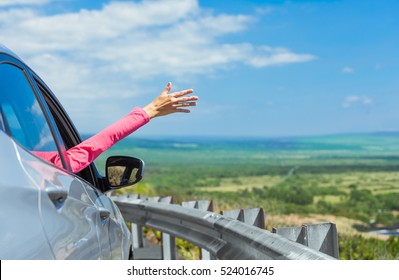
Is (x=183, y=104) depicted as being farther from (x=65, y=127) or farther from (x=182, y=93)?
(x=65, y=127)

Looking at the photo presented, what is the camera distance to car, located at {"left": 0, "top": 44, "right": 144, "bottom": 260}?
105 inches

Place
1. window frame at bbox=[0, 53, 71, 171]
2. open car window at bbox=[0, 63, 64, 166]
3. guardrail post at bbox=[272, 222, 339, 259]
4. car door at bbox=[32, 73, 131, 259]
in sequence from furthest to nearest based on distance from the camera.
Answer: guardrail post at bbox=[272, 222, 339, 259]
car door at bbox=[32, 73, 131, 259]
window frame at bbox=[0, 53, 71, 171]
open car window at bbox=[0, 63, 64, 166]

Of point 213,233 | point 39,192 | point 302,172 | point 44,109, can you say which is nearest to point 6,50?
point 44,109


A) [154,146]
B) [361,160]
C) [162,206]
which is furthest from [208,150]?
[162,206]

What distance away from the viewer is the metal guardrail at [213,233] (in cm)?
502

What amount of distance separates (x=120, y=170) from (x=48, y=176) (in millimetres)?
1969

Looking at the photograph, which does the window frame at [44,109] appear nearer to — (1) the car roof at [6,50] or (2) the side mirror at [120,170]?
(1) the car roof at [6,50]

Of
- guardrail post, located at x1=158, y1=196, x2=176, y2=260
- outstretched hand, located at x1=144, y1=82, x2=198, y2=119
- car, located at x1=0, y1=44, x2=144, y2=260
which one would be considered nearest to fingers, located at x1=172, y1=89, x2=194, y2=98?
outstretched hand, located at x1=144, y1=82, x2=198, y2=119

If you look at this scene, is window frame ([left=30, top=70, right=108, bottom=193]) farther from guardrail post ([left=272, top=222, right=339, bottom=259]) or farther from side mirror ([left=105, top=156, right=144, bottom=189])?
guardrail post ([left=272, top=222, right=339, bottom=259])

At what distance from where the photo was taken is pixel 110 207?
15.9 ft

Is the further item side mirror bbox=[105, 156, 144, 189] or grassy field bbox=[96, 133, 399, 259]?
grassy field bbox=[96, 133, 399, 259]

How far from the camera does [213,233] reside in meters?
7.47

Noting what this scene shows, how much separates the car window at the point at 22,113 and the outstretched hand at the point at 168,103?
721mm

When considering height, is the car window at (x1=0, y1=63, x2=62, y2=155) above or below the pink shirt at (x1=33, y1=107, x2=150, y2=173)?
above
